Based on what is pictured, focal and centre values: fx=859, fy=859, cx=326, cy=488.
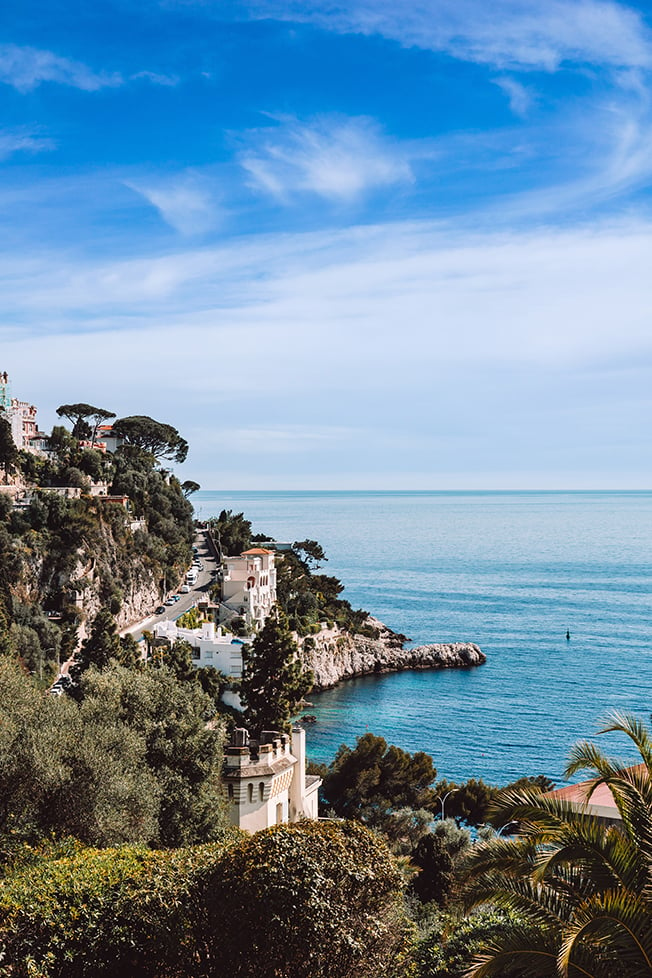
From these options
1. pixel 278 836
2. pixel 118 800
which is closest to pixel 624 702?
pixel 118 800

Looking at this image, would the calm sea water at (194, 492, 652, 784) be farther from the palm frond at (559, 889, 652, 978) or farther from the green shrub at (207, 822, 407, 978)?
the palm frond at (559, 889, 652, 978)

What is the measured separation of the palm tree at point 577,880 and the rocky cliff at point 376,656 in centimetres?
5891

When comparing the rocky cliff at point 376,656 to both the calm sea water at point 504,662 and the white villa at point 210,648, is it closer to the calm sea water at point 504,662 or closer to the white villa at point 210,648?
the calm sea water at point 504,662

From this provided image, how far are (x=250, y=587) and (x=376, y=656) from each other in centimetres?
1200

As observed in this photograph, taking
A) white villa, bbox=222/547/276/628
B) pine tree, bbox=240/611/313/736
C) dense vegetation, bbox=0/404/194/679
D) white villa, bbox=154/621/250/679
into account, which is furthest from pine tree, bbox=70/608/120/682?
white villa, bbox=222/547/276/628

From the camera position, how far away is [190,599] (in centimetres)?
6606

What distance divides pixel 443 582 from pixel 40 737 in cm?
10375

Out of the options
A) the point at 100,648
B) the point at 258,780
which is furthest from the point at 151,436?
the point at 258,780

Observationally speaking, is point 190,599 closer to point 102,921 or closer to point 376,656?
point 376,656

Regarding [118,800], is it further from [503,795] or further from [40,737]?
[503,795]

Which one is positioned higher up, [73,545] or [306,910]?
[73,545]

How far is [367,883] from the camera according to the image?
942 centimetres

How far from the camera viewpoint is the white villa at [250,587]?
217 ft

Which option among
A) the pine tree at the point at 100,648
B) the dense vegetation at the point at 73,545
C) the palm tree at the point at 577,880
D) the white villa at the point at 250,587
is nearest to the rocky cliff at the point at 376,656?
the white villa at the point at 250,587
